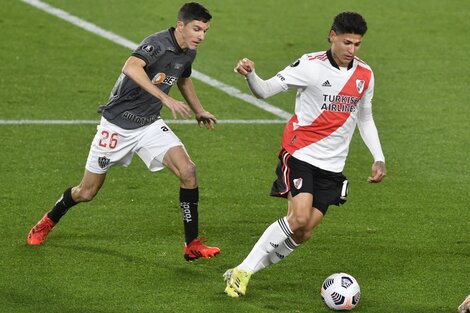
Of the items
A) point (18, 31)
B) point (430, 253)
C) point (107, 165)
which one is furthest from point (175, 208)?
point (18, 31)

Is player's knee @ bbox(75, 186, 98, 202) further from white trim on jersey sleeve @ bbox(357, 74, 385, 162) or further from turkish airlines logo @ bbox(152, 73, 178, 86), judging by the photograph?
white trim on jersey sleeve @ bbox(357, 74, 385, 162)

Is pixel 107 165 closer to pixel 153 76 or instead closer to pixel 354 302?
pixel 153 76

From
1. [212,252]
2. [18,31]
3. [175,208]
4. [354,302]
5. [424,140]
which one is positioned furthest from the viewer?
[18,31]

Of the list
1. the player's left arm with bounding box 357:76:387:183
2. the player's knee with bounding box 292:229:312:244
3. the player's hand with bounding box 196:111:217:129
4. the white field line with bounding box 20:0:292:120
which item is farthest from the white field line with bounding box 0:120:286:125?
the player's knee with bounding box 292:229:312:244

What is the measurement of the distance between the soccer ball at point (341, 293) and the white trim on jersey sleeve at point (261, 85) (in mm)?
1513

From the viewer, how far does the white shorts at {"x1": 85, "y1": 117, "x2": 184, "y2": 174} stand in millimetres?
11008

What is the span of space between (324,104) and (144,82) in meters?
1.49

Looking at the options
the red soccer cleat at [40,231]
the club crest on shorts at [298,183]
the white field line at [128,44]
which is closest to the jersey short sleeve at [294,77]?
the club crest on shorts at [298,183]

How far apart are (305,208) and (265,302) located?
79 centimetres

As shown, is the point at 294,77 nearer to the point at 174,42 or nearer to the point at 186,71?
the point at 174,42

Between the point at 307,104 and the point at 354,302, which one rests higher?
the point at 307,104

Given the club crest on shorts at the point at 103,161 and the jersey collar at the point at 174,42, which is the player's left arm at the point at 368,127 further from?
the club crest on shorts at the point at 103,161

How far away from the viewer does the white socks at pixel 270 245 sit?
388 inches

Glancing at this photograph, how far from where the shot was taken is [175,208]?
12.6m
